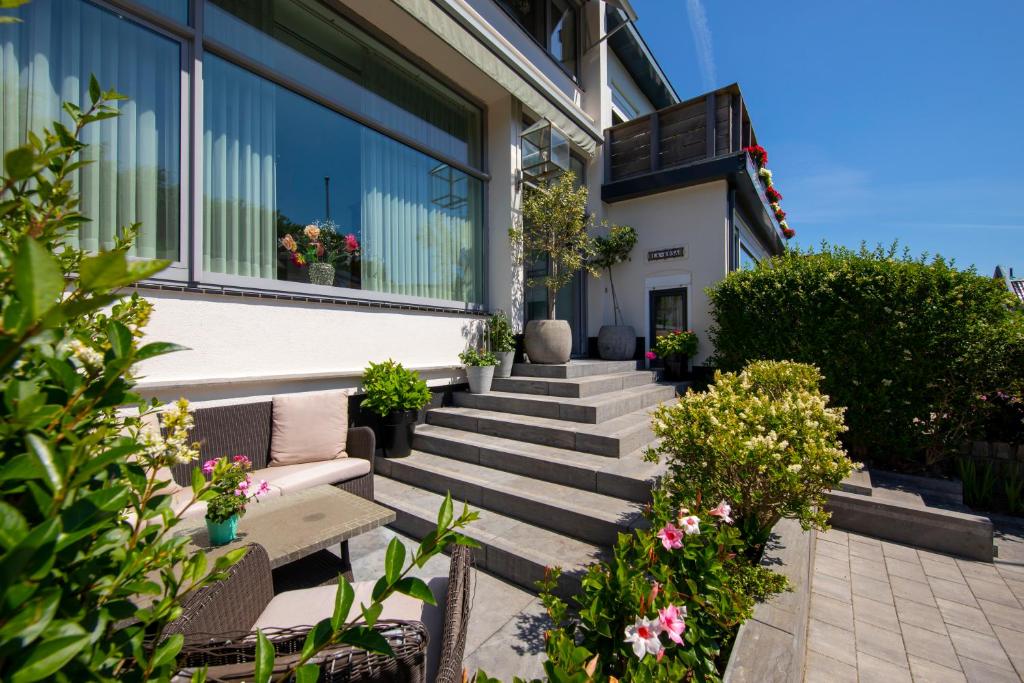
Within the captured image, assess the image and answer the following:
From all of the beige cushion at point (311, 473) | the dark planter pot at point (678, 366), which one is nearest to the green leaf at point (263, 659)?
the beige cushion at point (311, 473)

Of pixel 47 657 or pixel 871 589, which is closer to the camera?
pixel 47 657

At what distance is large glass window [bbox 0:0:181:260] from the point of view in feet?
10.4

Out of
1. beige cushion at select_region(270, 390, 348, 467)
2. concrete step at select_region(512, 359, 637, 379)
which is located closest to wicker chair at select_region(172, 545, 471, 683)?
beige cushion at select_region(270, 390, 348, 467)

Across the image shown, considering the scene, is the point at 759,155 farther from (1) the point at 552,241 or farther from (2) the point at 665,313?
(1) the point at 552,241

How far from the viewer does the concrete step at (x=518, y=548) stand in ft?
9.52

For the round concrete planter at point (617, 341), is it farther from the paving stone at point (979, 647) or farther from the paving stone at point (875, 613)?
the paving stone at point (979, 647)

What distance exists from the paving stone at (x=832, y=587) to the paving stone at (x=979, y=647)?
0.51 metres

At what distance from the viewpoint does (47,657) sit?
1.34ft

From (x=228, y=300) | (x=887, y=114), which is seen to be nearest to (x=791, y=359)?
(x=228, y=300)

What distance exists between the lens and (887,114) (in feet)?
35.8

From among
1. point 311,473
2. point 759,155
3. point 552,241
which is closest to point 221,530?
point 311,473

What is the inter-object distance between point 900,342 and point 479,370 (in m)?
5.07

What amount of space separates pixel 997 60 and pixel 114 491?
1717 cm

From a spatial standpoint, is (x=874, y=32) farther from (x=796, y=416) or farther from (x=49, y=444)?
(x=49, y=444)
